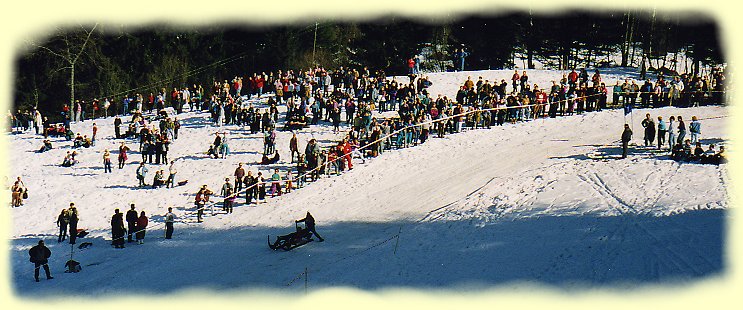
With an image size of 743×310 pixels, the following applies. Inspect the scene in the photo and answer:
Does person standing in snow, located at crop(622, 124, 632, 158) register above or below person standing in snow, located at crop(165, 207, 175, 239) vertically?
above

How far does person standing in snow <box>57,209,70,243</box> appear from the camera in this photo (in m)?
29.6

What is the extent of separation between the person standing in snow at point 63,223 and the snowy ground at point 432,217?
296 mm

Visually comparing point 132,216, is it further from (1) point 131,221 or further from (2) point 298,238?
(2) point 298,238

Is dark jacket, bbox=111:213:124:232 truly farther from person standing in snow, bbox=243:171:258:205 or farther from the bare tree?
the bare tree

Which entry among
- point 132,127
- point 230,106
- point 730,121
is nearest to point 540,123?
point 730,121

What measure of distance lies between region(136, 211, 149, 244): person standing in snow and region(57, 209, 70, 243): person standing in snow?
230cm

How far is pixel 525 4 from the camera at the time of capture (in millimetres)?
58406

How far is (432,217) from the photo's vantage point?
29344 millimetres

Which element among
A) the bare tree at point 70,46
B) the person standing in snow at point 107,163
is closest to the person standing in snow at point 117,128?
the person standing in snow at point 107,163

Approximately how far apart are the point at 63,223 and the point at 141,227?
101 inches

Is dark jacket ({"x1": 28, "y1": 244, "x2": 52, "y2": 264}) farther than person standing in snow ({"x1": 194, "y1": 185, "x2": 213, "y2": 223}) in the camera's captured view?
No

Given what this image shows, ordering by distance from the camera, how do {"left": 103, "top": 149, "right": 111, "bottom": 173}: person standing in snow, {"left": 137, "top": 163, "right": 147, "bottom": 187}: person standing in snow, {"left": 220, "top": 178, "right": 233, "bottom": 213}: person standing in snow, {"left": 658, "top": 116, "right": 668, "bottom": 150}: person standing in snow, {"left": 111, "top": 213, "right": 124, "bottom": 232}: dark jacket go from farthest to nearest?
{"left": 103, "top": 149, "right": 111, "bottom": 173}: person standing in snow → {"left": 137, "top": 163, "right": 147, "bottom": 187}: person standing in snow → {"left": 658, "top": 116, "right": 668, "bottom": 150}: person standing in snow → {"left": 220, "top": 178, "right": 233, "bottom": 213}: person standing in snow → {"left": 111, "top": 213, "right": 124, "bottom": 232}: dark jacket

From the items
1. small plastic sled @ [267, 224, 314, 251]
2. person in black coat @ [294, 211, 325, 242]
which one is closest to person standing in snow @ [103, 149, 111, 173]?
small plastic sled @ [267, 224, 314, 251]

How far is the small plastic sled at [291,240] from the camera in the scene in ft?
89.2
